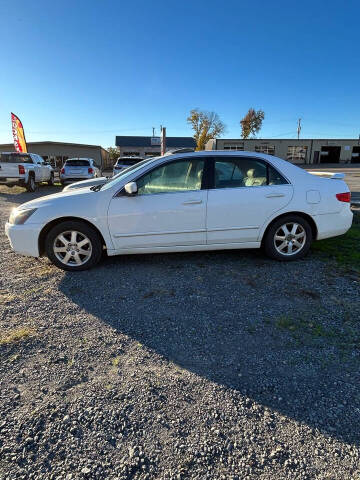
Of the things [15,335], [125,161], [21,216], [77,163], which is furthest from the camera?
[125,161]

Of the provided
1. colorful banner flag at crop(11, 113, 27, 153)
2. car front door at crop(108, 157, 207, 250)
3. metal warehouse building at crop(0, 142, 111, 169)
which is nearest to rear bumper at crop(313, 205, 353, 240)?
car front door at crop(108, 157, 207, 250)

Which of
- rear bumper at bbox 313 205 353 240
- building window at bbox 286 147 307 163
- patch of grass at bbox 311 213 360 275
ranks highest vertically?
building window at bbox 286 147 307 163

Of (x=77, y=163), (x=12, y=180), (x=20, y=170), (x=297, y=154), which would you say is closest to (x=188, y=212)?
(x=20, y=170)

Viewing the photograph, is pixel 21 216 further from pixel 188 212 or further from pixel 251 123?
pixel 251 123

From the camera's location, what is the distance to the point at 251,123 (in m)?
63.0

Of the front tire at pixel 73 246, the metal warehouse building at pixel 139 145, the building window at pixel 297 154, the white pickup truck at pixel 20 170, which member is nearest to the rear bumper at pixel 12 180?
the white pickup truck at pixel 20 170

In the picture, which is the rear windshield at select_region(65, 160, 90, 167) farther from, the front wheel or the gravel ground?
the front wheel

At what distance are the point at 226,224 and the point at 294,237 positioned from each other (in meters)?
1.09

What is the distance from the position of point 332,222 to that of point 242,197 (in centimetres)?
150

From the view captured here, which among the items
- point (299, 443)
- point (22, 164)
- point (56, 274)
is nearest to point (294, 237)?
point (299, 443)

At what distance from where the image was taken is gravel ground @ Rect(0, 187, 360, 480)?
59.4 inches

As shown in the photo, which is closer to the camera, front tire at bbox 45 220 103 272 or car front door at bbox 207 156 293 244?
front tire at bbox 45 220 103 272

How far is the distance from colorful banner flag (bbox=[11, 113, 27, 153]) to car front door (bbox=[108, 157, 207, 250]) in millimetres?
22201

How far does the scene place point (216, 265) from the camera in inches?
163
